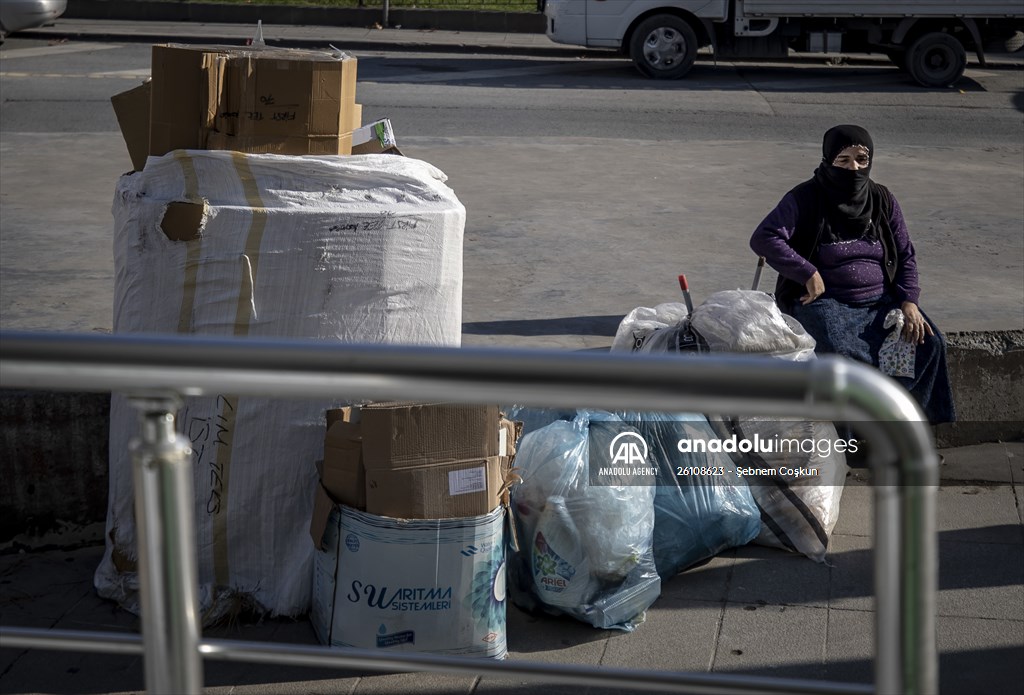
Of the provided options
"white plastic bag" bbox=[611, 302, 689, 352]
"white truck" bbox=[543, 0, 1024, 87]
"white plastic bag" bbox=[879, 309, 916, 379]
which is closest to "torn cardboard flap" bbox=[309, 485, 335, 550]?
"white plastic bag" bbox=[611, 302, 689, 352]

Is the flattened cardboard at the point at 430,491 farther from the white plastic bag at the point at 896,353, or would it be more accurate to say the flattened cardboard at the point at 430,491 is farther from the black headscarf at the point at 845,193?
the black headscarf at the point at 845,193

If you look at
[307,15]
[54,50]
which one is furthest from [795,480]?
[307,15]

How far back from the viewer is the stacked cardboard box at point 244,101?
390 centimetres

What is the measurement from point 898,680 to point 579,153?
338 inches

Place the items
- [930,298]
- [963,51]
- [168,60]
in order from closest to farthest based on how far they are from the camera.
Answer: [168,60]
[930,298]
[963,51]

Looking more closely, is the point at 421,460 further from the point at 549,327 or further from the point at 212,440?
the point at 549,327

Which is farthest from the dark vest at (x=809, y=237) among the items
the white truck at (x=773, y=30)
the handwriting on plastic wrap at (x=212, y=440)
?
the white truck at (x=773, y=30)

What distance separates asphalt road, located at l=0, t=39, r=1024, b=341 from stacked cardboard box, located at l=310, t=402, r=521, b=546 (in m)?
1.58

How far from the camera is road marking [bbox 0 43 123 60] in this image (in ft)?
50.6

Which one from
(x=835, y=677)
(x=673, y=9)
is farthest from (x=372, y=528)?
(x=673, y=9)

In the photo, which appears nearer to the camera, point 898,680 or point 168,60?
point 898,680

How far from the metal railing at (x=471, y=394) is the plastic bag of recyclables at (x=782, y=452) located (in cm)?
277

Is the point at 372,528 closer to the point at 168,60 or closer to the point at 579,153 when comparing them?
the point at 168,60

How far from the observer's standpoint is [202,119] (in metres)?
3.92
